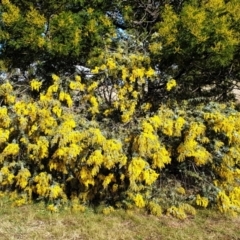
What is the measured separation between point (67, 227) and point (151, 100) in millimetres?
2662

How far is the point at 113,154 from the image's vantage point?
17.4 feet

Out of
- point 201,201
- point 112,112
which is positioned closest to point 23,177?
point 112,112

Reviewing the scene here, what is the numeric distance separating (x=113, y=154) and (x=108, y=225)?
3.23 feet

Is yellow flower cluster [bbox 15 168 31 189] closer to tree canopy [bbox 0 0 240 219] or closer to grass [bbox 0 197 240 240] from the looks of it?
tree canopy [bbox 0 0 240 219]

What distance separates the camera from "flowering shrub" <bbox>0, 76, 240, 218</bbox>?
5.42 m

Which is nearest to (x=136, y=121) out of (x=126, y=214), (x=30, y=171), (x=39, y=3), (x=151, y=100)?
(x=151, y=100)

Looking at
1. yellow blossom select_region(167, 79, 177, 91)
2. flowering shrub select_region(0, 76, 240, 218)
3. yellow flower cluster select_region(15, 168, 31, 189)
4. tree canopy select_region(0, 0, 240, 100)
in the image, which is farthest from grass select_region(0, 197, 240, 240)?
tree canopy select_region(0, 0, 240, 100)

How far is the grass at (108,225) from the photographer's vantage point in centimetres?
511

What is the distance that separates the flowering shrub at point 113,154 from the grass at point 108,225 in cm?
15

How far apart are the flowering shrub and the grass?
15 centimetres

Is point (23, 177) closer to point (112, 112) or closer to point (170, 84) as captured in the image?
Answer: point (112, 112)

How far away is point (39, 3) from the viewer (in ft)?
20.8

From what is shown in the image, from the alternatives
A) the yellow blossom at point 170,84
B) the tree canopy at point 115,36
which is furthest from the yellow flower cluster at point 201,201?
the tree canopy at point 115,36

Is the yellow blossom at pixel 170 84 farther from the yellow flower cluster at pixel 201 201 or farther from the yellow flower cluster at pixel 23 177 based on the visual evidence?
the yellow flower cluster at pixel 23 177
